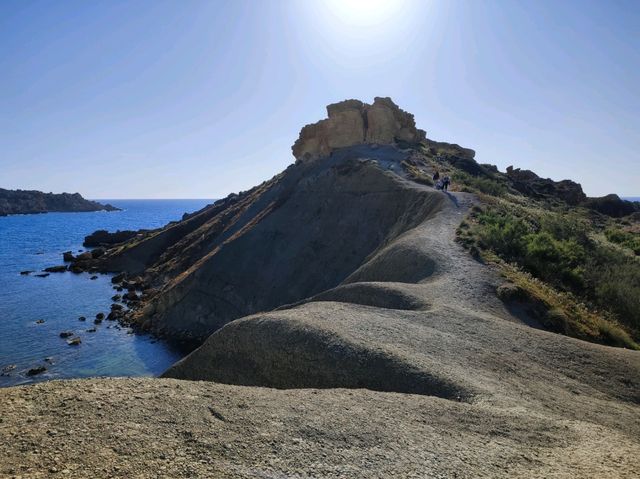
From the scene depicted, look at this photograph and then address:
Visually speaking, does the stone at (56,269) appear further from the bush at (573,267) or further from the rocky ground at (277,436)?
the rocky ground at (277,436)

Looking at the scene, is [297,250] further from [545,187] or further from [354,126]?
[545,187]

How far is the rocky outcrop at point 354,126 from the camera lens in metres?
55.2

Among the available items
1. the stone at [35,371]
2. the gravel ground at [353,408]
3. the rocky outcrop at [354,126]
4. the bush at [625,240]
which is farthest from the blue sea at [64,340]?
the bush at [625,240]

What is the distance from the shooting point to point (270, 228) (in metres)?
44.2

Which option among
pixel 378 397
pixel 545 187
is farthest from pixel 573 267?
pixel 545 187

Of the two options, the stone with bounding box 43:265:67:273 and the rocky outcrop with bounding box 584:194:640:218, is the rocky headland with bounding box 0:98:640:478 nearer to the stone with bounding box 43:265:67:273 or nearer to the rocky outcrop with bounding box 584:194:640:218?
the rocky outcrop with bounding box 584:194:640:218

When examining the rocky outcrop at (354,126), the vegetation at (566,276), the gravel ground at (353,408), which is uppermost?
the rocky outcrop at (354,126)

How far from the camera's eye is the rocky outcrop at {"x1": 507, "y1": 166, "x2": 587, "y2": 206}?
207 feet

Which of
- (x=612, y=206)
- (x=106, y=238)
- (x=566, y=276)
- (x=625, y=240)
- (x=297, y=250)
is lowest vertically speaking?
(x=106, y=238)

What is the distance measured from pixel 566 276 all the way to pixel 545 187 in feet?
165

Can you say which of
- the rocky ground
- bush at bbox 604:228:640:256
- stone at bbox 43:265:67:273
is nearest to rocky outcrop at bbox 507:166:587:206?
bush at bbox 604:228:640:256

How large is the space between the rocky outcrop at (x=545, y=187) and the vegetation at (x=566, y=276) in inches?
1318

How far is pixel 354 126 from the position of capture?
55.2 meters

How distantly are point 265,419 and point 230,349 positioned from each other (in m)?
6.30
